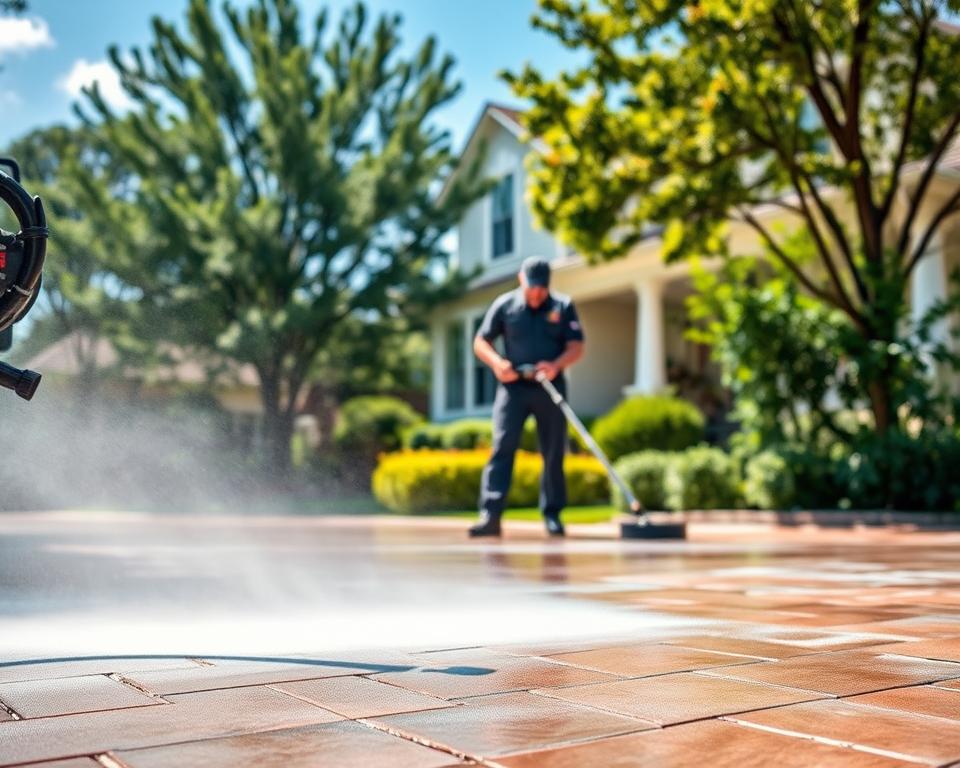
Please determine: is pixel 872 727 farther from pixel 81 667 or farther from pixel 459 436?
pixel 459 436

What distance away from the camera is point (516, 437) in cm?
800

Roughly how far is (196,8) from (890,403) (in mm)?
16990

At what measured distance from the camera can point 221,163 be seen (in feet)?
75.5

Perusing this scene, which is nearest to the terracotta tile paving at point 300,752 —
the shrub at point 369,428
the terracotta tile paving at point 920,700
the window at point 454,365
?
the terracotta tile paving at point 920,700

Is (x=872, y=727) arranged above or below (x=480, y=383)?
below

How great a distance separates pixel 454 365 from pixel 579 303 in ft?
14.3

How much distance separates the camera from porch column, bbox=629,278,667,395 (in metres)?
19.2

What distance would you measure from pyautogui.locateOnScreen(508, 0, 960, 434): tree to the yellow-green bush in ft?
14.4

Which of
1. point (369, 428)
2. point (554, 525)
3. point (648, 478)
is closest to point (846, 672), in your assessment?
point (554, 525)

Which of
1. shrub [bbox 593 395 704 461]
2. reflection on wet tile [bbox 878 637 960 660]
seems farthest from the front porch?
reflection on wet tile [bbox 878 637 960 660]

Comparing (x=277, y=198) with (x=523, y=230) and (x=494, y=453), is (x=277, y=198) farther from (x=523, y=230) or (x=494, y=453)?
(x=494, y=453)

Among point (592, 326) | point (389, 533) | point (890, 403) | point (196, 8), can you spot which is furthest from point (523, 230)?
point (389, 533)

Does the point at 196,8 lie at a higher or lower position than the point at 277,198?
higher

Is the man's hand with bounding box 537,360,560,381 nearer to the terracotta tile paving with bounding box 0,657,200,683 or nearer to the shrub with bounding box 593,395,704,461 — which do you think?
the terracotta tile paving with bounding box 0,657,200,683
